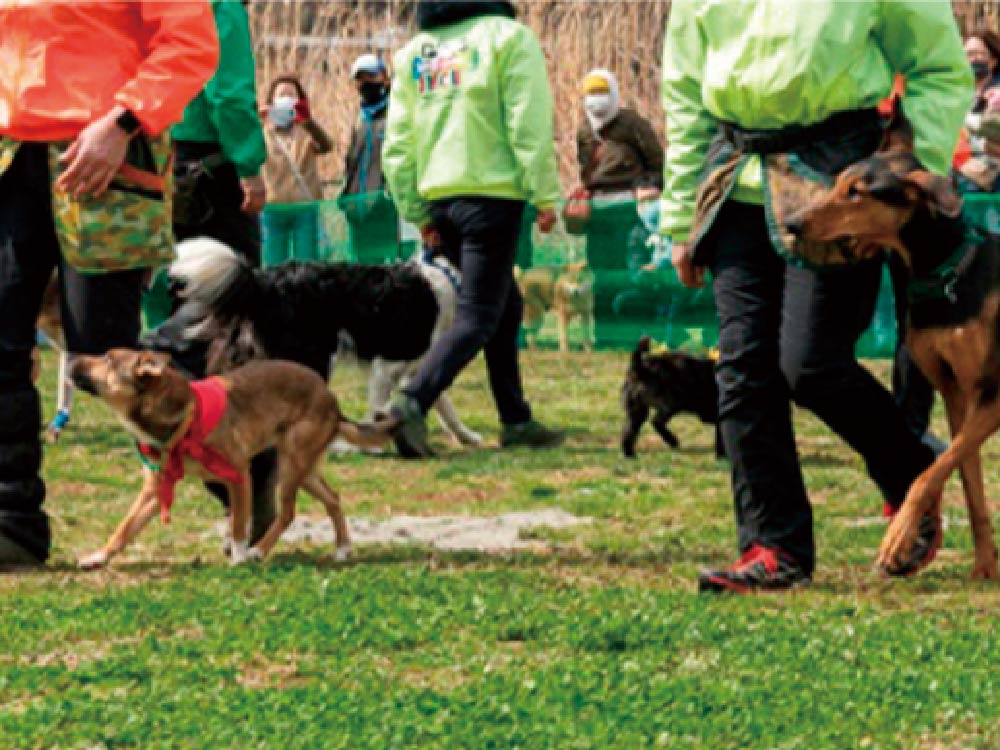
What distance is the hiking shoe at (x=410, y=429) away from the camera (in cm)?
882

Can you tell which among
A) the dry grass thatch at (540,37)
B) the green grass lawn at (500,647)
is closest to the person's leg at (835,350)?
the green grass lawn at (500,647)

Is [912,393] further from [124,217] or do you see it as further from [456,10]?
A: [124,217]

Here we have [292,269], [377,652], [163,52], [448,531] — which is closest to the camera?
[377,652]

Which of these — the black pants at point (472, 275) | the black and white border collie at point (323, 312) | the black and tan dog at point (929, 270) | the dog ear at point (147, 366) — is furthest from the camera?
the black pants at point (472, 275)

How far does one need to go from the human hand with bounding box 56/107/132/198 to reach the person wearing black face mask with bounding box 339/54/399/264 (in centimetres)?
797

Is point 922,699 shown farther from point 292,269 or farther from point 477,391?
point 477,391

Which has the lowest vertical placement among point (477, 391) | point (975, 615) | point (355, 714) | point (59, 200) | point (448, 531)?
point (477, 391)

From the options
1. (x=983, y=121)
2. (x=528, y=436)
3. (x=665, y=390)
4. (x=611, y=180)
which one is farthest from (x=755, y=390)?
(x=611, y=180)

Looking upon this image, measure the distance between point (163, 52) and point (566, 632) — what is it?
2.07m

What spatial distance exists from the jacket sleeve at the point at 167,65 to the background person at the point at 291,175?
9.71m

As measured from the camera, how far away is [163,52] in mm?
5445

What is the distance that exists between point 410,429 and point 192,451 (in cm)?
322

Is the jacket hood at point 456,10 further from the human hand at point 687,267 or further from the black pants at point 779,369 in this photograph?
the black pants at point 779,369

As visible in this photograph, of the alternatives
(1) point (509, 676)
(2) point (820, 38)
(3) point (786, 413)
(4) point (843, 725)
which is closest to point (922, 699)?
(4) point (843, 725)
